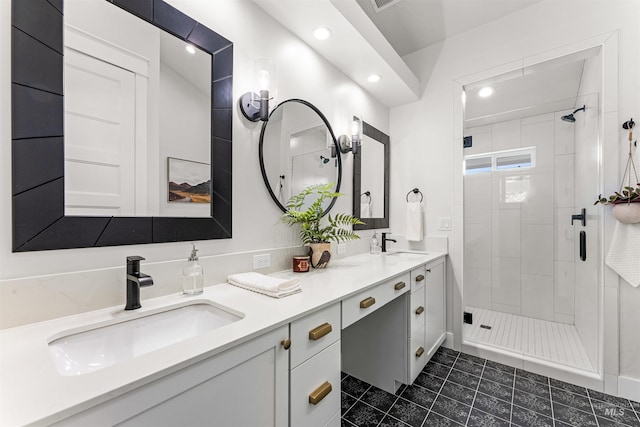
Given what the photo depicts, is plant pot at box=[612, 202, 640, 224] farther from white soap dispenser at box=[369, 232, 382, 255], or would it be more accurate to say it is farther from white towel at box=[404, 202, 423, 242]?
white soap dispenser at box=[369, 232, 382, 255]

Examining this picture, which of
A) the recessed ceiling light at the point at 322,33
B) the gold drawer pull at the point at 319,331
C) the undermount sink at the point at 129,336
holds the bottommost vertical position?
the gold drawer pull at the point at 319,331

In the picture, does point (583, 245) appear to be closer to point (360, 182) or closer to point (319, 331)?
point (360, 182)

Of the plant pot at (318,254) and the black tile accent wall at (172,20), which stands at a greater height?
the black tile accent wall at (172,20)

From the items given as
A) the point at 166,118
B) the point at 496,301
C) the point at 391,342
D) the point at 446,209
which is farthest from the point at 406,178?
the point at 166,118

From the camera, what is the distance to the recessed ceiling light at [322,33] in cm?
169

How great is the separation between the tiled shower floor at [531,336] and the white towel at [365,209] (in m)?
1.33

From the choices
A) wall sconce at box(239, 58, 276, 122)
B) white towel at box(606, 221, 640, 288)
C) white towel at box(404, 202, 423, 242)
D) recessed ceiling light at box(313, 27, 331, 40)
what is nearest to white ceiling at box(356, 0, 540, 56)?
recessed ceiling light at box(313, 27, 331, 40)

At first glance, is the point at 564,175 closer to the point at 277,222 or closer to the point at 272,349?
the point at 277,222

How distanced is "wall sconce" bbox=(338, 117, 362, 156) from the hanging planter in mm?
1645

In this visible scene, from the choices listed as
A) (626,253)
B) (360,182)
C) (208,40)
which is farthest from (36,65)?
(626,253)

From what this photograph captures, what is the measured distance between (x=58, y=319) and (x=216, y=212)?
654 millimetres

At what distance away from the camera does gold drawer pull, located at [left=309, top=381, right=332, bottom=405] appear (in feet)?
3.29

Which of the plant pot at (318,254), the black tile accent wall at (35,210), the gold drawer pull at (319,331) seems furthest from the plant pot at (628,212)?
the black tile accent wall at (35,210)

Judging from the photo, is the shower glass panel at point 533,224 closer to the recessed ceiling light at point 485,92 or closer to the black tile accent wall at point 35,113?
the recessed ceiling light at point 485,92
